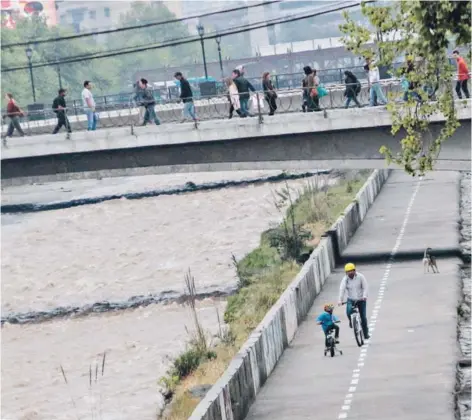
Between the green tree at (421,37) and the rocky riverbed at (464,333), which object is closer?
the green tree at (421,37)

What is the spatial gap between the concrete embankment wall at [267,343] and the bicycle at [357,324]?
1292mm

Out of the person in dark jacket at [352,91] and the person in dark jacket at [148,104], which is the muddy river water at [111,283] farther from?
the person in dark jacket at [352,91]

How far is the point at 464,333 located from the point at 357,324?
90.2 inches

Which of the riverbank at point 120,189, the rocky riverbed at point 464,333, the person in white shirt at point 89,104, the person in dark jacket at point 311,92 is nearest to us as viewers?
the rocky riverbed at point 464,333

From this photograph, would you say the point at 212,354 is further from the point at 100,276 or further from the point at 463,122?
the point at 100,276

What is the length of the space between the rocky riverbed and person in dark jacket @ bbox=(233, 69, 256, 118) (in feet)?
21.3

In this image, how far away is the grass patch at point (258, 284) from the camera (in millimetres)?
25516

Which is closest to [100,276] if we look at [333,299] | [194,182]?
[333,299]

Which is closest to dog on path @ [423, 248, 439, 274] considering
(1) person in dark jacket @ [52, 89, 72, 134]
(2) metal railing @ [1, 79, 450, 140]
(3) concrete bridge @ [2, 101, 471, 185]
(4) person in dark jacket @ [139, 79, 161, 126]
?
(3) concrete bridge @ [2, 101, 471, 185]

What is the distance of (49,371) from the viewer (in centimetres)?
3409

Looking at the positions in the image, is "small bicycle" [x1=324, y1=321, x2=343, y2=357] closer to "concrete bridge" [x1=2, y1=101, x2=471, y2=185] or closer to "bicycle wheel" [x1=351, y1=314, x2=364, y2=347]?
"bicycle wheel" [x1=351, y1=314, x2=364, y2=347]

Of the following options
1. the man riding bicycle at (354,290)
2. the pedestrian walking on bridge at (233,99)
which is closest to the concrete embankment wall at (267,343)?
the man riding bicycle at (354,290)

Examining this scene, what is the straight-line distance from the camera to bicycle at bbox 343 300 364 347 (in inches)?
989

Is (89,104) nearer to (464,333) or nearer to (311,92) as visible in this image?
(311,92)
